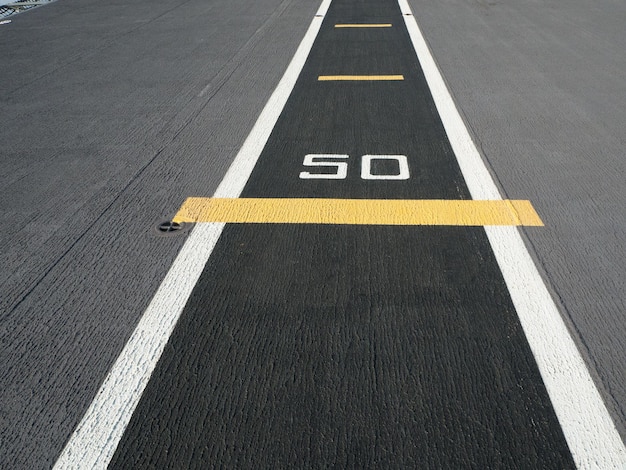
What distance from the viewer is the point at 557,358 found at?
286 centimetres

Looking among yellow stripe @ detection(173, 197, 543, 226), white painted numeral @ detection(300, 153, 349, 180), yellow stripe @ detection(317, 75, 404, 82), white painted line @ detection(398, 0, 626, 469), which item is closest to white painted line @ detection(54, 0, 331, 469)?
yellow stripe @ detection(173, 197, 543, 226)

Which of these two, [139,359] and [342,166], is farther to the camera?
[342,166]

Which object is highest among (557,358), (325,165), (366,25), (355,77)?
(557,358)

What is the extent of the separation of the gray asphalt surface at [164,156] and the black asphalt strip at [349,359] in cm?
38

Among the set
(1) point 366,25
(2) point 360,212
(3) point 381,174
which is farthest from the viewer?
(1) point 366,25

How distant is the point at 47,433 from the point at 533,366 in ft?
7.59

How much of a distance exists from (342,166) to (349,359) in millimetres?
2393

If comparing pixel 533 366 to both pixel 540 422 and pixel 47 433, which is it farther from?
pixel 47 433

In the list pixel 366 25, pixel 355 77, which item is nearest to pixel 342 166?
pixel 355 77

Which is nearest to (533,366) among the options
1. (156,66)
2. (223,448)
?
(223,448)

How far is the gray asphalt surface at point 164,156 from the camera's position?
9.89 feet

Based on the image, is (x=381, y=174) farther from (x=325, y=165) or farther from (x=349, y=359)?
(x=349, y=359)

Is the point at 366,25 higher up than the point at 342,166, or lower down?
lower down

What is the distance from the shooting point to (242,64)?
8180 mm
